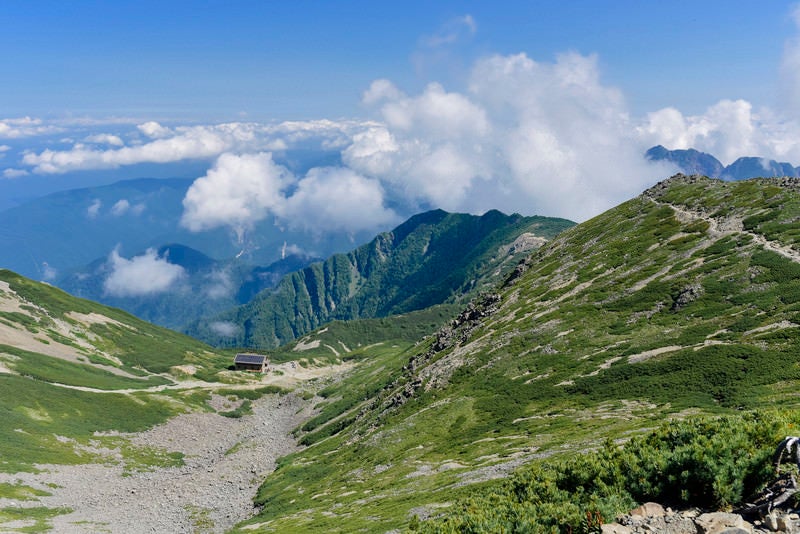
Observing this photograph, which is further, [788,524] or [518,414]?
[518,414]

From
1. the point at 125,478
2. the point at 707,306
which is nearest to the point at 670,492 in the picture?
the point at 707,306

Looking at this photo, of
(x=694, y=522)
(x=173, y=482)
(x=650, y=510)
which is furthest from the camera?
(x=173, y=482)

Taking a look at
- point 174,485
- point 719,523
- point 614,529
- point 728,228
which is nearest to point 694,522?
point 719,523

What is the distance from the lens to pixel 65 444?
111500 mm

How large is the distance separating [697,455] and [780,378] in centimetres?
4158

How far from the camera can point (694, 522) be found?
16.0 metres

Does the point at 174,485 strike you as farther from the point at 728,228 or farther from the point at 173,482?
the point at 728,228

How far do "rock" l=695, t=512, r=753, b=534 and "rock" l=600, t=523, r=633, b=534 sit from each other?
7.38 feet

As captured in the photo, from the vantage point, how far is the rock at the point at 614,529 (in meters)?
16.2

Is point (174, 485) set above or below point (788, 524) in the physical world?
below

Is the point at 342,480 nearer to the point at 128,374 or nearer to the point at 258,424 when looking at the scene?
the point at 258,424

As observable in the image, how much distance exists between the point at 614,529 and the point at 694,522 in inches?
104

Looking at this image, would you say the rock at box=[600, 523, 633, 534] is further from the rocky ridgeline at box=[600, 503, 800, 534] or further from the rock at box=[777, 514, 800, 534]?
the rock at box=[777, 514, 800, 534]

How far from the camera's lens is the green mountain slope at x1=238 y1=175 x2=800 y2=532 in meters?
51.9
